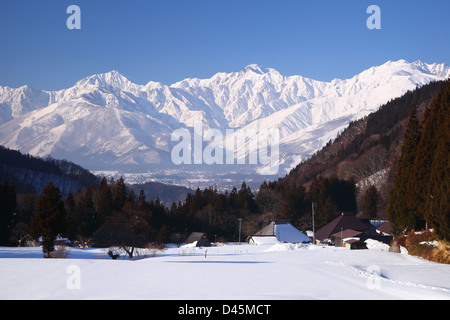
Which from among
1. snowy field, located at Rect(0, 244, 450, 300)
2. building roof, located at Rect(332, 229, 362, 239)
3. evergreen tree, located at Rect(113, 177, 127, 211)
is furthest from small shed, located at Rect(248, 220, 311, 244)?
snowy field, located at Rect(0, 244, 450, 300)

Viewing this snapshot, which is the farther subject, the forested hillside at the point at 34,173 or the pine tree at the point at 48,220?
the forested hillside at the point at 34,173

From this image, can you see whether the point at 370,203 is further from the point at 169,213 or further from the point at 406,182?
the point at 406,182

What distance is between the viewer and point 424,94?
147500 mm

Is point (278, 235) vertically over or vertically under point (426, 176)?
under

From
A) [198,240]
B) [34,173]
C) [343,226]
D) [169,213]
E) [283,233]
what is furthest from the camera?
[34,173]

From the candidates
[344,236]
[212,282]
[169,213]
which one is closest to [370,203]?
[344,236]

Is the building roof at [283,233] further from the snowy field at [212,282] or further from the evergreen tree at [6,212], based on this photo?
the snowy field at [212,282]

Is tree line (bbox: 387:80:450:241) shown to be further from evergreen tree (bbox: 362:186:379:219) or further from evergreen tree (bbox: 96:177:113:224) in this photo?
evergreen tree (bbox: 362:186:379:219)

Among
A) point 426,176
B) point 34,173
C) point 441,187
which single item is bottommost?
point 441,187

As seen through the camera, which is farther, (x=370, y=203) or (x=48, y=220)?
(x=370, y=203)

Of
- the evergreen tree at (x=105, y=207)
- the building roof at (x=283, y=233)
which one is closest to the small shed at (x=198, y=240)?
the building roof at (x=283, y=233)
